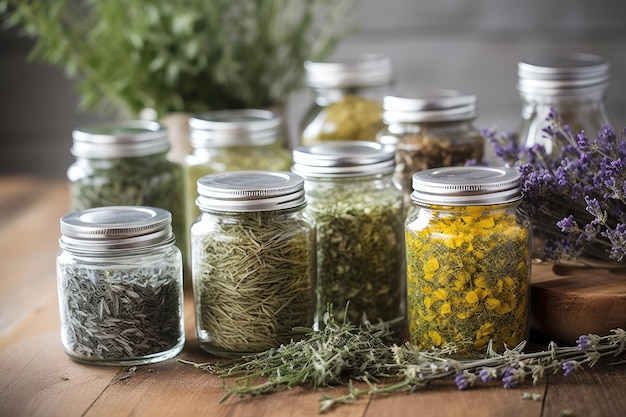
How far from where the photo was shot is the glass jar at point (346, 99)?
1.71 metres

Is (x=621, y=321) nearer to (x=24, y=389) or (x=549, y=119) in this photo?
(x=549, y=119)

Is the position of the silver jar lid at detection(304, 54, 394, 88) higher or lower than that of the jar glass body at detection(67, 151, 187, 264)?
higher

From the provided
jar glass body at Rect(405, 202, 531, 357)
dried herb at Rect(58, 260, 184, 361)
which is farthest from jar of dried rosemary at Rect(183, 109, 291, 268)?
jar glass body at Rect(405, 202, 531, 357)

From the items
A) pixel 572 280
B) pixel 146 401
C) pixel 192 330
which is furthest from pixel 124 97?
pixel 572 280

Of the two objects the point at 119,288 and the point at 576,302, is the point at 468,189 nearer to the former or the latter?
the point at 576,302

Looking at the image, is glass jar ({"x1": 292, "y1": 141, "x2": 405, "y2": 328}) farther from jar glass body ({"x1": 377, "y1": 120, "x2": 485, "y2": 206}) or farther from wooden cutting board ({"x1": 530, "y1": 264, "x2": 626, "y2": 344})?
wooden cutting board ({"x1": 530, "y1": 264, "x2": 626, "y2": 344})

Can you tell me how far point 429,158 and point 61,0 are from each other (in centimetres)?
84

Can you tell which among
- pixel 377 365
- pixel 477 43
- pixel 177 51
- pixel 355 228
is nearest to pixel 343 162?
pixel 355 228

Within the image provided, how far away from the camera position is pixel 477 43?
105 inches

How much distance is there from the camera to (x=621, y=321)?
4.21 feet

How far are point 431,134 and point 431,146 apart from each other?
0.03m

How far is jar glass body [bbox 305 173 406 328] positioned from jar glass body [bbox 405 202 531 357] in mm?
130

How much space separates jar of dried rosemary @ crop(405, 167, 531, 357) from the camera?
122 centimetres

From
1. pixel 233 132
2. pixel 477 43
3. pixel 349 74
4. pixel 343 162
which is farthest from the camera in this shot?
pixel 477 43
